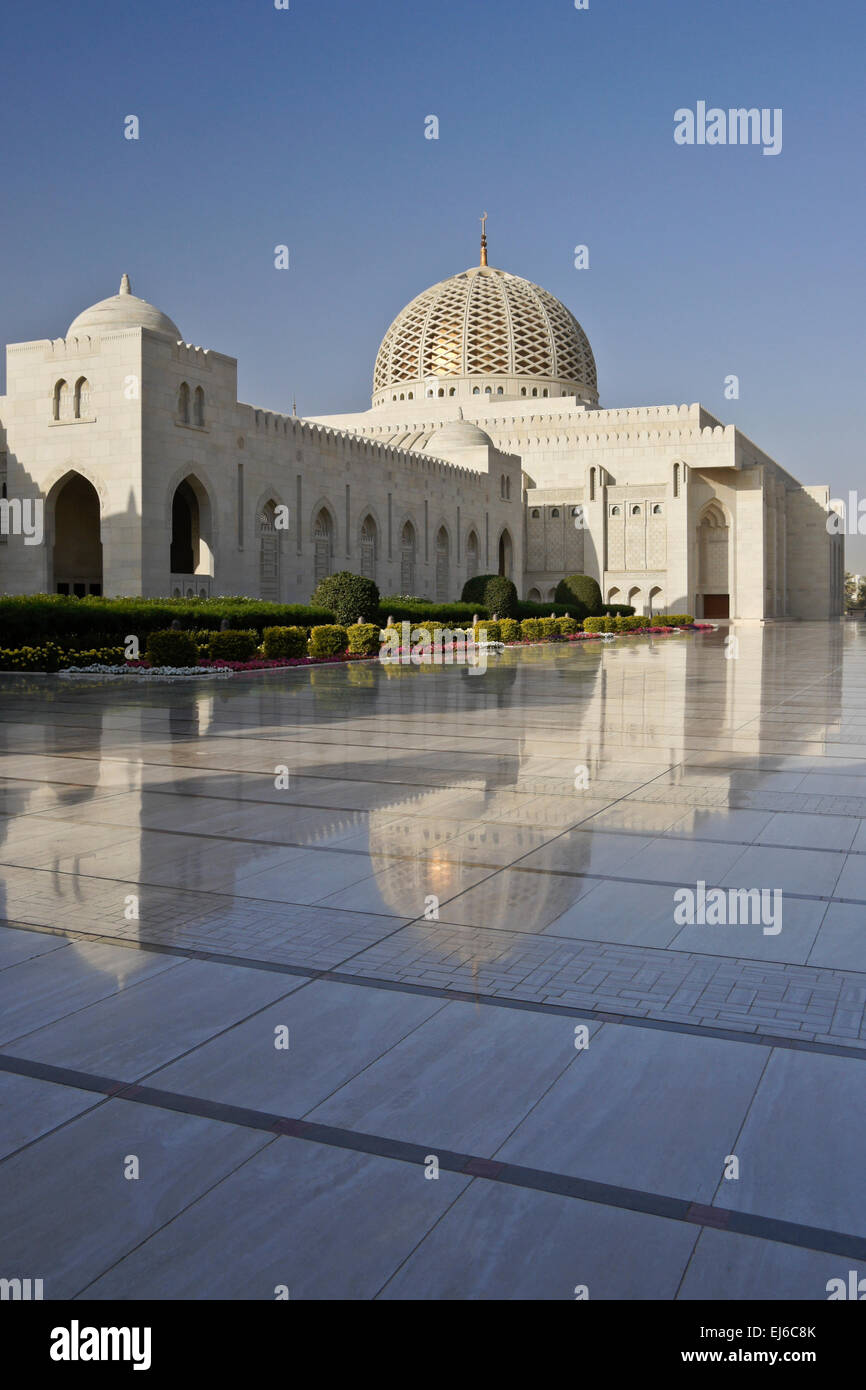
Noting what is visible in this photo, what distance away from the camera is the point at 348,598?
2209cm

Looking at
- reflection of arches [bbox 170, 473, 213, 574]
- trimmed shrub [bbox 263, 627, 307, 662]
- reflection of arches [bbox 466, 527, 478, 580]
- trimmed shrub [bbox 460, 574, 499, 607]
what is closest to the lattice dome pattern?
reflection of arches [bbox 466, 527, 478, 580]

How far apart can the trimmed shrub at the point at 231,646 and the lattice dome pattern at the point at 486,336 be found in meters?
35.8

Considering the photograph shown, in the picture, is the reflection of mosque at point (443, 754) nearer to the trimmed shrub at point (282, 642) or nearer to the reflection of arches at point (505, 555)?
the trimmed shrub at point (282, 642)

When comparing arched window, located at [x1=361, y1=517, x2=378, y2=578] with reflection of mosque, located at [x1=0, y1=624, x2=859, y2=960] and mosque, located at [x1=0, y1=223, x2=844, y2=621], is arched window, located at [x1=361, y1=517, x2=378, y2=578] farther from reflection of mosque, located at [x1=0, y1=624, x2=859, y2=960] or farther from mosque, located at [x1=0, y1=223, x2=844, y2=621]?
reflection of mosque, located at [x1=0, y1=624, x2=859, y2=960]

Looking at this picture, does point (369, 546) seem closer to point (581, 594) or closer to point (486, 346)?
point (581, 594)

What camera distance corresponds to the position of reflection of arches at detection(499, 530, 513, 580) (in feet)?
137

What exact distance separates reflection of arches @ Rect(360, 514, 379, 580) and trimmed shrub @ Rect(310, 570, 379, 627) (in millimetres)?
8278

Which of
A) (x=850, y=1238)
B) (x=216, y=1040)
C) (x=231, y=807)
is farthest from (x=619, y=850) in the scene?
(x=850, y=1238)

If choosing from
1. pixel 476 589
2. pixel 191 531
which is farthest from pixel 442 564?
pixel 191 531

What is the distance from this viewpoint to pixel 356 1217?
220cm

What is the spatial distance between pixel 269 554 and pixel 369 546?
542 cm

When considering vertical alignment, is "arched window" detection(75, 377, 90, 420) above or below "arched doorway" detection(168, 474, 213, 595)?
above
